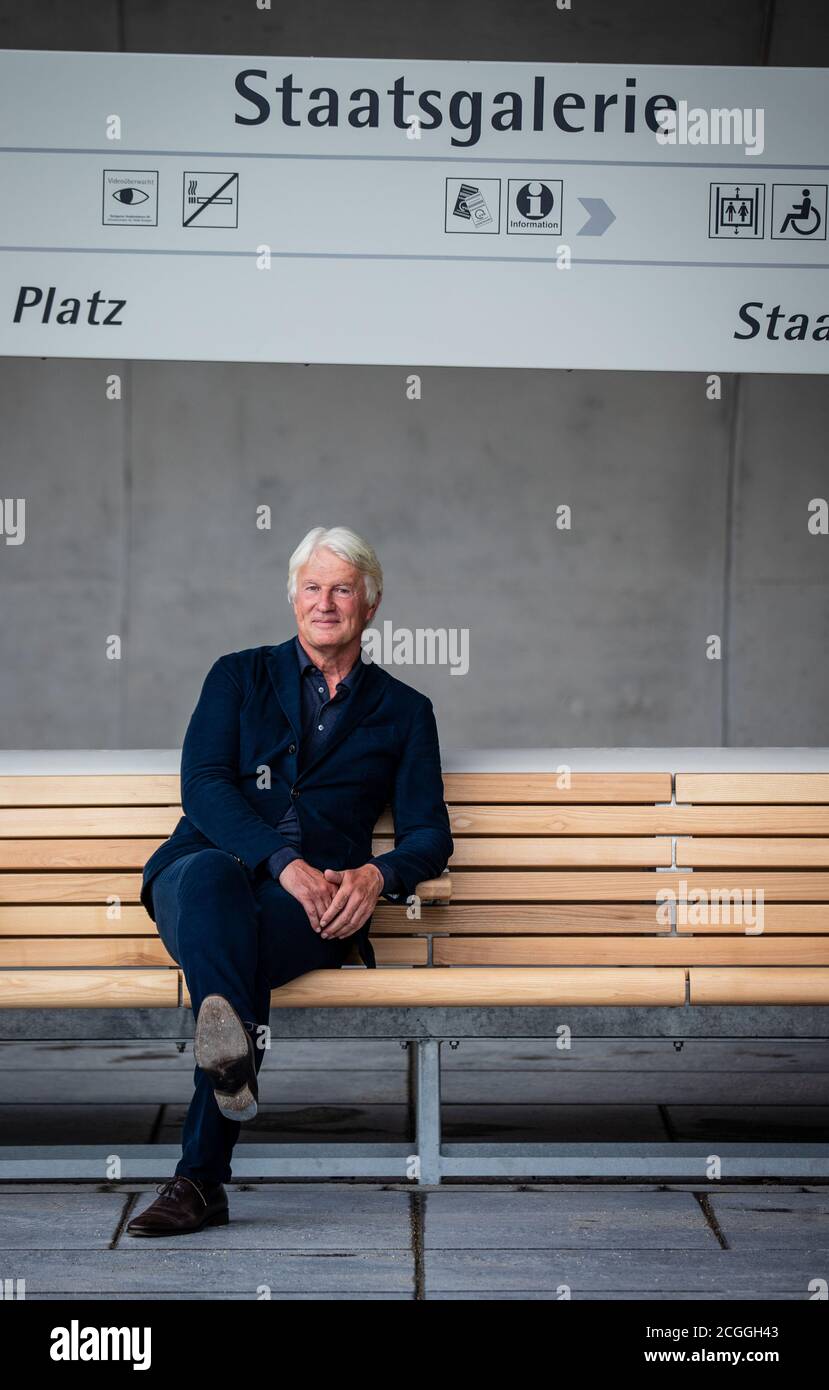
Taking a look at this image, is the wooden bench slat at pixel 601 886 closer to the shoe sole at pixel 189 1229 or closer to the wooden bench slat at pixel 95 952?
the wooden bench slat at pixel 95 952

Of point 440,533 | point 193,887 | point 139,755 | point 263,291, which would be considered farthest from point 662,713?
point 193,887

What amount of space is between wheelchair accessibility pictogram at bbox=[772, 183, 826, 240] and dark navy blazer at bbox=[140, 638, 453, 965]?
187cm

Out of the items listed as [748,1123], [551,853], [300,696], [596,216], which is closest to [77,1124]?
[300,696]

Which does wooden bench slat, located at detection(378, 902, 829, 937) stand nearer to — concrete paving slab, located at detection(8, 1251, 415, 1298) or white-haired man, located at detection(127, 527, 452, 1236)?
white-haired man, located at detection(127, 527, 452, 1236)

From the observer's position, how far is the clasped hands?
113 inches

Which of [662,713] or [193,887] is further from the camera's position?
[662,713]

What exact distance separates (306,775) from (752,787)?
97cm

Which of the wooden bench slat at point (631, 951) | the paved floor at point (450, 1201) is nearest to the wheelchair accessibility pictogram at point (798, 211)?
the wooden bench slat at point (631, 951)

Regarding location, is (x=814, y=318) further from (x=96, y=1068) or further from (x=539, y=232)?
(x=96, y=1068)

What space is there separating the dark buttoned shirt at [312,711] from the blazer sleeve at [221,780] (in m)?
0.05

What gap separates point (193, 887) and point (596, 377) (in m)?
→ 3.56

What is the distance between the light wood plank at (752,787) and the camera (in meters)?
3.24

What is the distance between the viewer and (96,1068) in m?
3.98

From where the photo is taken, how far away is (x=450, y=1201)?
2867 mm
